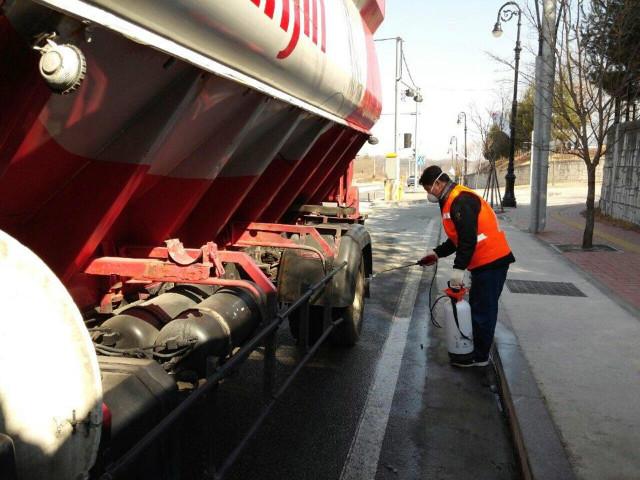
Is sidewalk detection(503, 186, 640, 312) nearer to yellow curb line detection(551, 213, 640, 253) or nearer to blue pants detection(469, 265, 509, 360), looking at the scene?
yellow curb line detection(551, 213, 640, 253)

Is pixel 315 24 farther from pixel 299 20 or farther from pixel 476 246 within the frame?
pixel 476 246

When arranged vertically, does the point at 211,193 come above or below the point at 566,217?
above

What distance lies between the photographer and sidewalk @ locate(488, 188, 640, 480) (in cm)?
341

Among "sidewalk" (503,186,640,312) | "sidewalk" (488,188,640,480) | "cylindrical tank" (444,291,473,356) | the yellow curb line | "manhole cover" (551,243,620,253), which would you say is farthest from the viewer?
the yellow curb line

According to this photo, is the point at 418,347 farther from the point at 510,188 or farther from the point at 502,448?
the point at 510,188

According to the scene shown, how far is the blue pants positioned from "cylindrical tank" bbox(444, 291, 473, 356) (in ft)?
0.20

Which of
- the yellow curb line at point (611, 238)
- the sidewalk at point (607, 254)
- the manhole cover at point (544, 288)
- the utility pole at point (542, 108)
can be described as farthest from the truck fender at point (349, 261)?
the utility pole at point (542, 108)

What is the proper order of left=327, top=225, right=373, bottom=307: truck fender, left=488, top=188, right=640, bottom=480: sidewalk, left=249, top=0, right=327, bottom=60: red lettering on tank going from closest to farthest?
left=249, top=0, right=327, bottom=60: red lettering on tank, left=488, top=188, right=640, bottom=480: sidewalk, left=327, top=225, right=373, bottom=307: truck fender

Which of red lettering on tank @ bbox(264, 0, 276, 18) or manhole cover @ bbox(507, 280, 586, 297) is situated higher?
red lettering on tank @ bbox(264, 0, 276, 18)

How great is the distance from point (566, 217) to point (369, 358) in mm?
A: 15392

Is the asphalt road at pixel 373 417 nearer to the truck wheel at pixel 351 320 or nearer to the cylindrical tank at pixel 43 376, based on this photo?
A: the truck wheel at pixel 351 320

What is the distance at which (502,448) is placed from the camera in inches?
→ 144

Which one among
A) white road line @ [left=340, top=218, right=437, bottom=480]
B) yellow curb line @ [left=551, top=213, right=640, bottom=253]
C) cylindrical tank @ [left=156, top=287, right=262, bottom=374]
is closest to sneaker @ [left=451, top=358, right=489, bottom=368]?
white road line @ [left=340, top=218, right=437, bottom=480]

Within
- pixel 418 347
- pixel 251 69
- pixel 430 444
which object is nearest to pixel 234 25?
pixel 251 69
